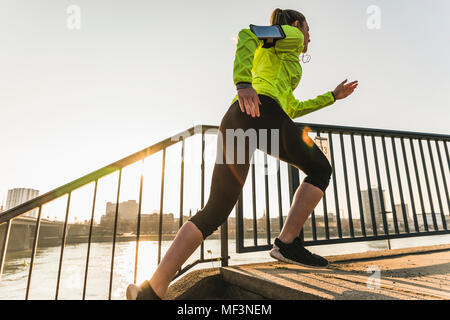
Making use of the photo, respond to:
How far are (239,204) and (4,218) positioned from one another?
1918 millimetres

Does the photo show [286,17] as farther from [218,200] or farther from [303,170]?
→ [218,200]

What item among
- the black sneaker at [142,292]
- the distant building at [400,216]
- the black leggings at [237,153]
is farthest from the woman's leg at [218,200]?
the distant building at [400,216]

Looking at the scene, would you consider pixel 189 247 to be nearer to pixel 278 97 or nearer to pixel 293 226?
pixel 293 226

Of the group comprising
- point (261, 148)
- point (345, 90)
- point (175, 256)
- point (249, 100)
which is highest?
→ point (345, 90)

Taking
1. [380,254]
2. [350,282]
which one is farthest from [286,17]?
[380,254]

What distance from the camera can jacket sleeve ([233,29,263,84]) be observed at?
127 cm

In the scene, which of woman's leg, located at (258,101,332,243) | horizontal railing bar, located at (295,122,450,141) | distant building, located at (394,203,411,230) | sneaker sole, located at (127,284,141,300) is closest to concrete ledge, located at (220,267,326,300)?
woman's leg, located at (258,101,332,243)

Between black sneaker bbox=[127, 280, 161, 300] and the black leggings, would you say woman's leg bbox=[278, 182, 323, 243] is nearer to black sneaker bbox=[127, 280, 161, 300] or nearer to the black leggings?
the black leggings

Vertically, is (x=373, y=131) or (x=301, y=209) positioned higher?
(x=373, y=131)

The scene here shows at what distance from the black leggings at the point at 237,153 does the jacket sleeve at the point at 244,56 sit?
0.14 m

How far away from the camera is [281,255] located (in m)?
1.47

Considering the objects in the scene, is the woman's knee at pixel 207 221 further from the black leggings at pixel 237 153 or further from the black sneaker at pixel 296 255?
the black sneaker at pixel 296 255

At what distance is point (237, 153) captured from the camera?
→ 1.29m

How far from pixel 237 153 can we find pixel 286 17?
101cm
